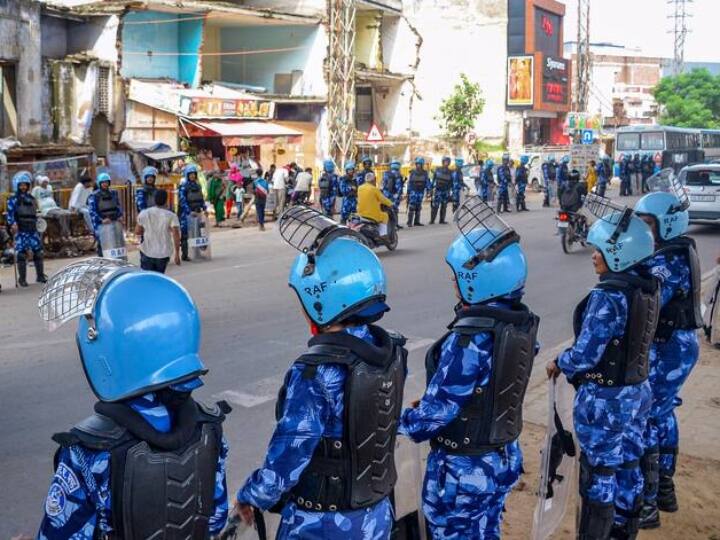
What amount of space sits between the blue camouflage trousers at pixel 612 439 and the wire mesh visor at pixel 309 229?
193 centimetres

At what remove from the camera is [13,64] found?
67.8 feet

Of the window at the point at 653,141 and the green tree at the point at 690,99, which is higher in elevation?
the green tree at the point at 690,99

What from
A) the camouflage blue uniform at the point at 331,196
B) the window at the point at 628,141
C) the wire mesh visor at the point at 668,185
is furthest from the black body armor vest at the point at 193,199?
the window at the point at 628,141

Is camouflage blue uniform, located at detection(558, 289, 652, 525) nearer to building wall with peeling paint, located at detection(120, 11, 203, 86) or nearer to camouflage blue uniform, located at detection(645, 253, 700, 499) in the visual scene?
camouflage blue uniform, located at detection(645, 253, 700, 499)

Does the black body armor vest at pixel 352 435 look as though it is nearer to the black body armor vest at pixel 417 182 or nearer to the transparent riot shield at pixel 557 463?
the transparent riot shield at pixel 557 463

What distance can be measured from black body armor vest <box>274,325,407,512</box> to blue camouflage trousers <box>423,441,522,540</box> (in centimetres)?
75

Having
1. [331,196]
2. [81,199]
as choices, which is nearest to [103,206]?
[81,199]

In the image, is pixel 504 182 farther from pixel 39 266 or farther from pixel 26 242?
pixel 26 242

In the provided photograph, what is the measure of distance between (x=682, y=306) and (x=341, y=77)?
28.6m

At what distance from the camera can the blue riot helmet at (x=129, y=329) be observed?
7.52 ft

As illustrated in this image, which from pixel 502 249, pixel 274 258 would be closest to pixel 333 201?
pixel 274 258

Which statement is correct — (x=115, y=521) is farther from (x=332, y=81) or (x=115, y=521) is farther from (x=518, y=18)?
(x=518, y=18)

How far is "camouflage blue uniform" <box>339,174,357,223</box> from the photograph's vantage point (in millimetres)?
20016

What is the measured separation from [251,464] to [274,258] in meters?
10.6
